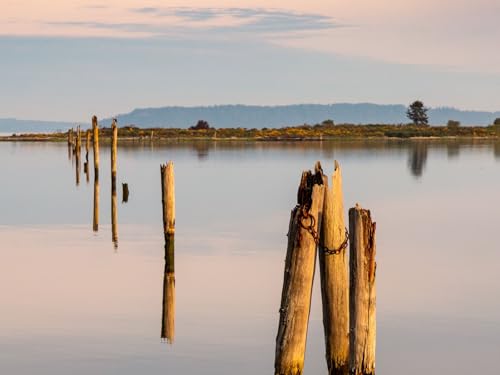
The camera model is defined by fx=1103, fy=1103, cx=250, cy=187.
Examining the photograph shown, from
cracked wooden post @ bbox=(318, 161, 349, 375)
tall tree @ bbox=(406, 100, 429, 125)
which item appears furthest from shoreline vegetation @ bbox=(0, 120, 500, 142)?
cracked wooden post @ bbox=(318, 161, 349, 375)

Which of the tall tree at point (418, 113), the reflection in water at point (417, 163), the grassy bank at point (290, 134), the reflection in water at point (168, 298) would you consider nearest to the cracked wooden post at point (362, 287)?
the reflection in water at point (168, 298)

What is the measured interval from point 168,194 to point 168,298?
3.27m

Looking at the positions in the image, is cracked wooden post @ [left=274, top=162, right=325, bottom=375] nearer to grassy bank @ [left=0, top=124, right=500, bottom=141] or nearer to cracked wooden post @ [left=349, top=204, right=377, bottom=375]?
cracked wooden post @ [left=349, top=204, right=377, bottom=375]

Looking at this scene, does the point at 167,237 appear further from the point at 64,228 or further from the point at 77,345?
the point at 64,228

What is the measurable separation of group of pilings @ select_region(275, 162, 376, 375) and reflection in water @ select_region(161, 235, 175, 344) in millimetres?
3978

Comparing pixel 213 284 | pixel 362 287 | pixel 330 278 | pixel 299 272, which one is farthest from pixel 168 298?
pixel 362 287

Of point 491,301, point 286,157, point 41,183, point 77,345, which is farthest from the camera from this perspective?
point 286,157

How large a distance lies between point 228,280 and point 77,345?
19.4ft

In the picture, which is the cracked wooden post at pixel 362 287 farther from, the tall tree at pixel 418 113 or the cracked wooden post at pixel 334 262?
the tall tree at pixel 418 113

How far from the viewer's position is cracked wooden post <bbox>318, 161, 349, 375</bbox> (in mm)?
13430

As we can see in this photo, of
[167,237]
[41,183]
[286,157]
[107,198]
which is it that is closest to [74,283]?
[167,237]

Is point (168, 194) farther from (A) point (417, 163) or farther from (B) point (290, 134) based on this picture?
(B) point (290, 134)

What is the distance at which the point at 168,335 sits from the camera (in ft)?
56.6

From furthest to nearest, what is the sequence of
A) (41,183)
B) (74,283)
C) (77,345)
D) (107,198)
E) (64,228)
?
1. (41,183)
2. (107,198)
3. (64,228)
4. (74,283)
5. (77,345)
